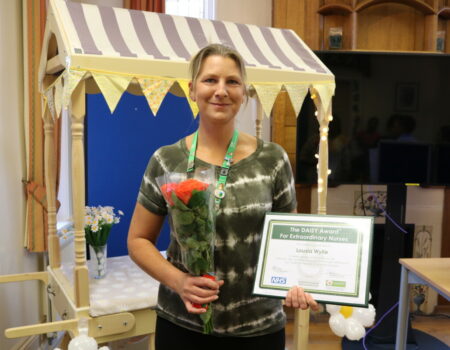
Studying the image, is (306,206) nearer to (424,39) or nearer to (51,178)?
(424,39)

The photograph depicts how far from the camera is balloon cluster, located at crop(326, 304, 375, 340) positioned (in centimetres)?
270

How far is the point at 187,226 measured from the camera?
42.2 inches

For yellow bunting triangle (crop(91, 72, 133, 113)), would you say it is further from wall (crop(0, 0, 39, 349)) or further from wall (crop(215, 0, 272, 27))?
wall (crop(215, 0, 272, 27))

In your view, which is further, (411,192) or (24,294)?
(411,192)

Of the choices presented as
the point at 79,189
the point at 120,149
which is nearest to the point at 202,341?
the point at 79,189

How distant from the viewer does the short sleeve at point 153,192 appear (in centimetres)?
126

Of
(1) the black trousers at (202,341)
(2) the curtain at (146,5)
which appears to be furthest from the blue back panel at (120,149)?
(1) the black trousers at (202,341)

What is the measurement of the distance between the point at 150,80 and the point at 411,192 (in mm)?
2746

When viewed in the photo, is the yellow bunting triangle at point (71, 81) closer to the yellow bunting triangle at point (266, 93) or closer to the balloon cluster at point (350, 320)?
the yellow bunting triangle at point (266, 93)

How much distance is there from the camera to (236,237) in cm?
123

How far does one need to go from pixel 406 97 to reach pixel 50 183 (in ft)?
8.40

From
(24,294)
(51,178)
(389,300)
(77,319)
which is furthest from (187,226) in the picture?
(389,300)

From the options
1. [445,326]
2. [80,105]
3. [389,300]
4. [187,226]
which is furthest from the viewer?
[445,326]

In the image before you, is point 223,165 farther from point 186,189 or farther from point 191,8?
point 191,8
